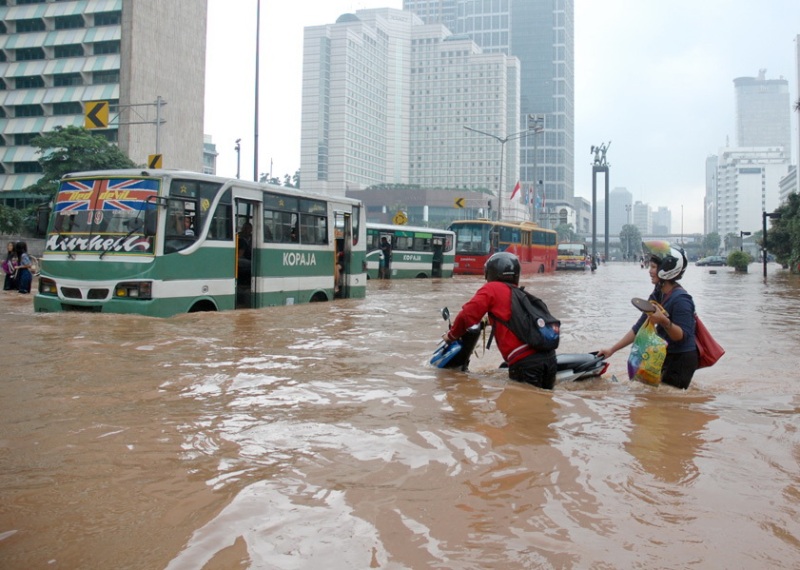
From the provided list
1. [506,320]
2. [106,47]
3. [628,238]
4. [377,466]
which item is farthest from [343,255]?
[628,238]

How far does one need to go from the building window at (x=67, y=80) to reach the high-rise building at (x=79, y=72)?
0.28 ft

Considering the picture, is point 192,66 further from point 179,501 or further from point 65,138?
point 179,501

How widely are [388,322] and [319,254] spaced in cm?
390

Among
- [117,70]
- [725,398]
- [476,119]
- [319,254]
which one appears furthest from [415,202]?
[725,398]

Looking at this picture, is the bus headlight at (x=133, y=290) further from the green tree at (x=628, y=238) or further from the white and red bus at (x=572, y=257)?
the green tree at (x=628, y=238)

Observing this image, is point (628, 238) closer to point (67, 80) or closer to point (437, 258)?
point (67, 80)

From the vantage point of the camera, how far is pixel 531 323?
5902 millimetres

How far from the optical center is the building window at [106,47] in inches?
2418

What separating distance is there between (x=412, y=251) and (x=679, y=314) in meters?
26.9

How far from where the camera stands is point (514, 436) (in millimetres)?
4945

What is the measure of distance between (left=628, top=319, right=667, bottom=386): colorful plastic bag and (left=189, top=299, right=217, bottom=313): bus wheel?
27.6ft

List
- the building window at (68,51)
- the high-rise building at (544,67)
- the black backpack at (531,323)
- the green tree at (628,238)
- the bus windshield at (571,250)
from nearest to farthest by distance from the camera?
the black backpack at (531,323)
the bus windshield at (571,250)
the building window at (68,51)
the green tree at (628,238)
the high-rise building at (544,67)

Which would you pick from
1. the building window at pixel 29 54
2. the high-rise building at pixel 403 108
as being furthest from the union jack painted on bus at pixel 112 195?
the high-rise building at pixel 403 108

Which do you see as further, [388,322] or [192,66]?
[192,66]
